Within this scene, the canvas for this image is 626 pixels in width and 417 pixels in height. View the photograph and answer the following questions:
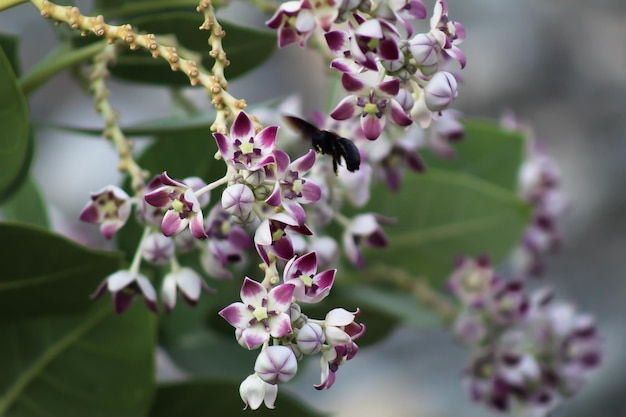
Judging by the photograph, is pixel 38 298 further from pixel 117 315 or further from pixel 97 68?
pixel 97 68

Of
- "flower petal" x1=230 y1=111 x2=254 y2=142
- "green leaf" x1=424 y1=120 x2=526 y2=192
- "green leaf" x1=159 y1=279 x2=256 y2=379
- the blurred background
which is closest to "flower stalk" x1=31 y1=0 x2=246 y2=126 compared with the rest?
"flower petal" x1=230 y1=111 x2=254 y2=142

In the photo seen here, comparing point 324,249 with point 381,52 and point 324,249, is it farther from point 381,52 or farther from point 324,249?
point 381,52

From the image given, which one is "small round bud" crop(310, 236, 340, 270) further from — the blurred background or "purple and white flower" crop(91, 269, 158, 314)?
the blurred background

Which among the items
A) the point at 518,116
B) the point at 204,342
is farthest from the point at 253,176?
the point at 518,116

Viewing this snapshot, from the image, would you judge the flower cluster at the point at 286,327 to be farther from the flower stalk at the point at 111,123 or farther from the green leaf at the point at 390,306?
the green leaf at the point at 390,306

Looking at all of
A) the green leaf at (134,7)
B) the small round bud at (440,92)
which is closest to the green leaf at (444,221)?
the green leaf at (134,7)
